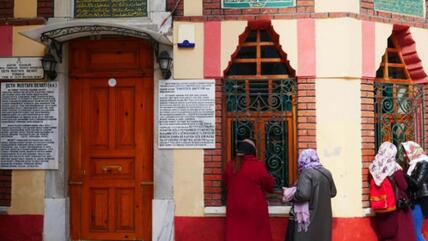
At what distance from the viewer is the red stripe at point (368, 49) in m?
7.45

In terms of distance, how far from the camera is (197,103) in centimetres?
742

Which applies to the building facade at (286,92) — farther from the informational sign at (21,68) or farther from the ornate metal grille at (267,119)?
the informational sign at (21,68)

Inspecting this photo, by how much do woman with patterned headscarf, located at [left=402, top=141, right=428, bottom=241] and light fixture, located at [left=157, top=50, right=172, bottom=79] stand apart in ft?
10.3

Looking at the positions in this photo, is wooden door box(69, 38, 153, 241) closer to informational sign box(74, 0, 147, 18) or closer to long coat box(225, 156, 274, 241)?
informational sign box(74, 0, 147, 18)

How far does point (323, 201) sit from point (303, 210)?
26 centimetres

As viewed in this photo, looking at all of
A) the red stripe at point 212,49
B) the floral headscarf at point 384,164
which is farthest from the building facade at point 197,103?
the floral headscarf at point 384,164

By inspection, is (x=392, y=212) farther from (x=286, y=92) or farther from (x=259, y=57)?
(x=259, y=57)

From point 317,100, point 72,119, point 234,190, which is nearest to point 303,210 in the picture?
point 234,190

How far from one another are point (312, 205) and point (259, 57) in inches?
82.1

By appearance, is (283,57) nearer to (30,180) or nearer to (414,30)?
(414,30)

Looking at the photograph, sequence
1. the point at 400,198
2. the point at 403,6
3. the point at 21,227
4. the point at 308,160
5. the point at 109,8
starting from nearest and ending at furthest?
the point at 308,160, the point at 400,198, the point at 21,227, the point at 109,8, the point at 403,6

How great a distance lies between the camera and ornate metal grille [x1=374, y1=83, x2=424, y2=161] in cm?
773

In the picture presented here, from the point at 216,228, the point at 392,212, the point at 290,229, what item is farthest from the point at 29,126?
the point at 392,212

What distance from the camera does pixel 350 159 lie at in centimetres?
730
